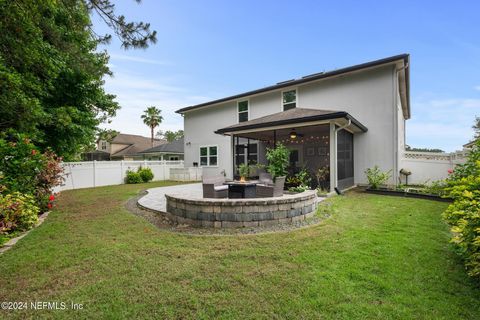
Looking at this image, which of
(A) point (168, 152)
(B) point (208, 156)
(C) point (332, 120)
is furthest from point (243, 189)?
(A) point (168, 152)

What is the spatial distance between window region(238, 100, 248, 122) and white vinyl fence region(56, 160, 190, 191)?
7714 mm

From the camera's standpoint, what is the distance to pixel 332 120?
25.9 ft

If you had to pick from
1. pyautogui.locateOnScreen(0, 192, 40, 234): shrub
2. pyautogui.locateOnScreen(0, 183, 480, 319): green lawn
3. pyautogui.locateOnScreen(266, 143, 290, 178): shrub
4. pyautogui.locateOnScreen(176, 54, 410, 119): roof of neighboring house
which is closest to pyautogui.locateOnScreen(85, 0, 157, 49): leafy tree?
pyautogui.locateOnScreen(0, 192, 40, 234): shrub

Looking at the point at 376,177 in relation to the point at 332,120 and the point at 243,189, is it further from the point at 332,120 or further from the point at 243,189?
the point at 243,189

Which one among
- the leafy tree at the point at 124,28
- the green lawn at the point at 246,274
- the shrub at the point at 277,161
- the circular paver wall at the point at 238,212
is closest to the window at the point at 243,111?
the shrub at the point at 277,161

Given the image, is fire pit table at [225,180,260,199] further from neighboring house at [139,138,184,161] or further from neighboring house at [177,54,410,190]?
neighboring house at [139,138,184,161]

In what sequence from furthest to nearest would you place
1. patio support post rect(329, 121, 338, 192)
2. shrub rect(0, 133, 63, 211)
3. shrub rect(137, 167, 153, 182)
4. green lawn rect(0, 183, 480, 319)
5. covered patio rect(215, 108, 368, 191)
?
shrub rect(137, 167, 153, 182) < covered patio rect(215, 108, 368, 191) < patio support post rect(329, 121, 338, 192) < shrub rect(0, 133, 63, 211) < green lawn rect(0, 183, 480, 319)

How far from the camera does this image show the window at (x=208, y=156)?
1570 centimetres

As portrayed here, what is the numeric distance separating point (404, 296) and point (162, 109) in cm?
3180

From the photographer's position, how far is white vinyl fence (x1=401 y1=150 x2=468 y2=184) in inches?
384

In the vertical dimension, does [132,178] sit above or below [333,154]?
below

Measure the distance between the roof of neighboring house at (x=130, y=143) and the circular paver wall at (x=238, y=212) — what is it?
30.8 m

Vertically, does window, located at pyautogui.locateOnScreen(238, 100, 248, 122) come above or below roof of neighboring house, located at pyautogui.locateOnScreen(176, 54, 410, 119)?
below

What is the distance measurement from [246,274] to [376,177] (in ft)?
29.3
